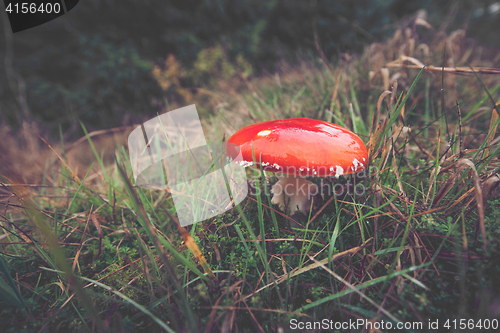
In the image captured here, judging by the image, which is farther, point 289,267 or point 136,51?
point 136,51

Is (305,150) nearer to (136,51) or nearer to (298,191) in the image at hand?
(298,191)

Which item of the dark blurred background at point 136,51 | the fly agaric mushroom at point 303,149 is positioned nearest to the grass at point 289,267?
the fly agaric mushroom at point 303,149

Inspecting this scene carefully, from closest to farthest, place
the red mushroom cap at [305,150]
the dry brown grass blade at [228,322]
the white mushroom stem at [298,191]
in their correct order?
the dry brown grass blade at [228,322], the red mushroom cap at [305,150], the white mushroom stem at [298,191]

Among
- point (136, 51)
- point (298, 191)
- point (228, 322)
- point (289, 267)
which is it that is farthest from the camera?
point (136, 51)

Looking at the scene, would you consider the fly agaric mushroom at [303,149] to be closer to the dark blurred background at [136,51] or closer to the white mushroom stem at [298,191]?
the white mushroom stem at [298,191]

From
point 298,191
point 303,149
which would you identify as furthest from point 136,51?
point 303,149

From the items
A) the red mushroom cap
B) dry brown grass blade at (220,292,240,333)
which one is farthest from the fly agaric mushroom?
dry brown grass blade at (220,292,240,333)

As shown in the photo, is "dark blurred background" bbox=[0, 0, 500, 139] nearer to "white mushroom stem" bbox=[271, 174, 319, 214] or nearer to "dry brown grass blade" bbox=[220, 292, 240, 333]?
"white mushroom stem" bbox=[271, 174, 319, 214]
